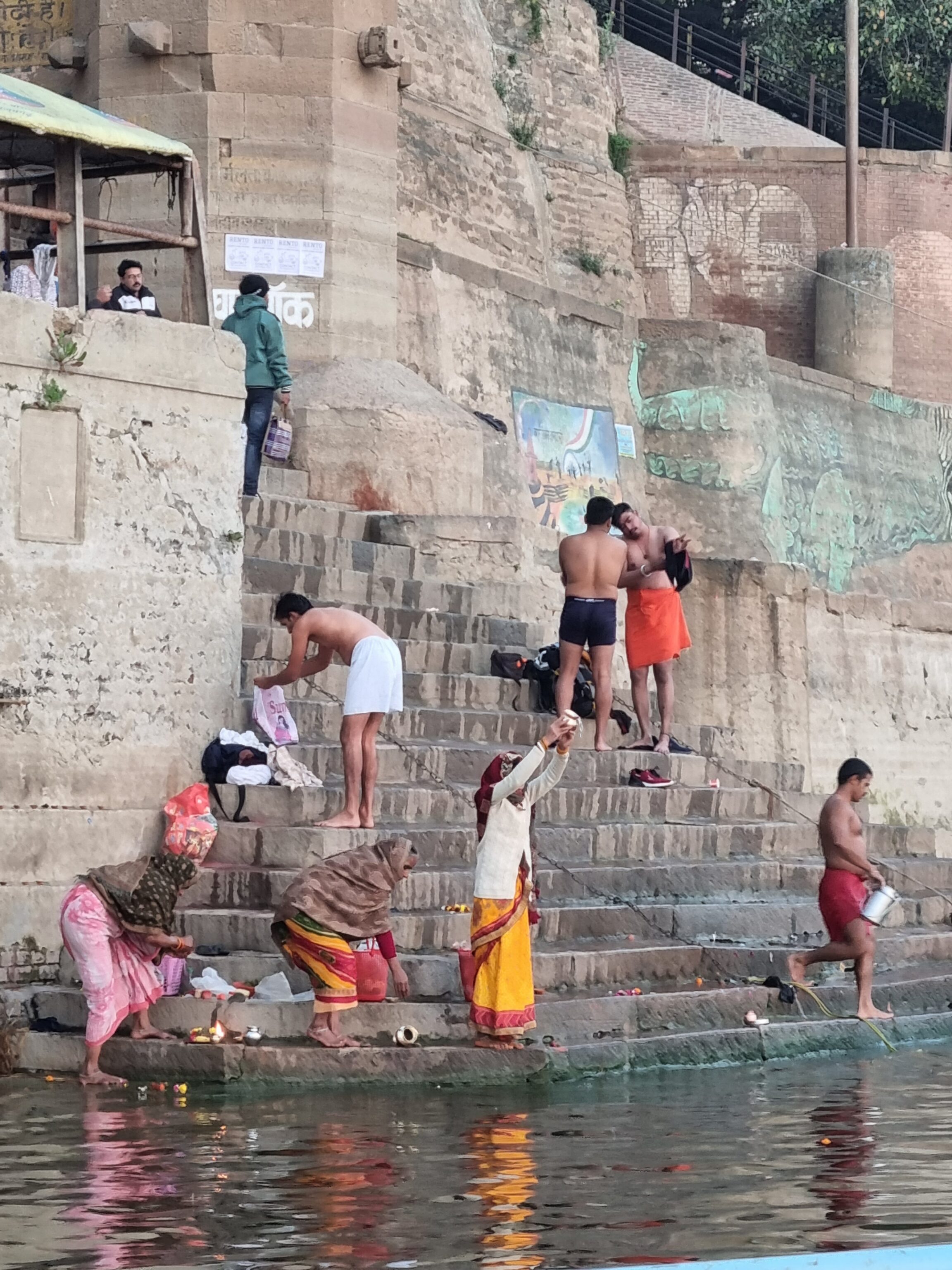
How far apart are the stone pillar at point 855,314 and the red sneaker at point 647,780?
1695 cm

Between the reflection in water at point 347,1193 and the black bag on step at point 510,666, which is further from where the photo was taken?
the black bag on step at point 510,666

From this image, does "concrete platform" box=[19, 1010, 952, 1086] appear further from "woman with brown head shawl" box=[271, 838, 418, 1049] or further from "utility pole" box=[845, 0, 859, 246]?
"utility pole" box=[845, 0, 859, 246]

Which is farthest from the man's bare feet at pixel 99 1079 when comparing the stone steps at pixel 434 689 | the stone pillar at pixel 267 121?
the stone pillar at pixel 267 121

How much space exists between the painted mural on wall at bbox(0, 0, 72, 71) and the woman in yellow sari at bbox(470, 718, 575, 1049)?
995 centimetres

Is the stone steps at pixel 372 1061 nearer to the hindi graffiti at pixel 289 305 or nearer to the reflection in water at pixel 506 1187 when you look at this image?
the reflection in water at pixel 506 1187

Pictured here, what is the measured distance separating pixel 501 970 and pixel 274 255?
8837 millimetres

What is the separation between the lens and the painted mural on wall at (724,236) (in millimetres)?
28562

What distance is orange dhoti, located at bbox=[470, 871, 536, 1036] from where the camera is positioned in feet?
27.8

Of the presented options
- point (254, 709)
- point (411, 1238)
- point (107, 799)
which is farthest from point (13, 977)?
point (411, 1238)

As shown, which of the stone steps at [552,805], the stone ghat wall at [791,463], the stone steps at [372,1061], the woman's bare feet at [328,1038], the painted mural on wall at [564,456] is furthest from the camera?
the stone ghat wall at [791,463]

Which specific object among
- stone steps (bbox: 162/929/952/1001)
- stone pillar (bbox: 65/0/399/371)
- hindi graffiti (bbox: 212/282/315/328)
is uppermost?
stone pillar (bbox: 65/0/399/371)

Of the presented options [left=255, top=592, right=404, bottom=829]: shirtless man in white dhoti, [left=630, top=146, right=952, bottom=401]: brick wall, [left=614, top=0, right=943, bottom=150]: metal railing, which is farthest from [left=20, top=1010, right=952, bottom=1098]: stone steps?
[left=614, top=0, right=943, bottom=150]: metal railing

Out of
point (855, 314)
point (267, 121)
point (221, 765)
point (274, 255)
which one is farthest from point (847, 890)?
point (855, 314)

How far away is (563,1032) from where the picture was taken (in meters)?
8.82
